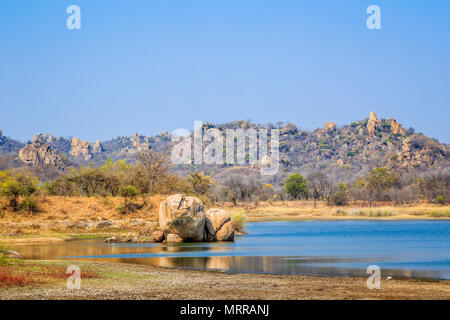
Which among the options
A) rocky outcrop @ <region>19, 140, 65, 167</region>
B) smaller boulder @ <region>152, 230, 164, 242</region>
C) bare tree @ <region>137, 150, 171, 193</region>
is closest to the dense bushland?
bare tree @ <region>137, 150, 171, 193</region>

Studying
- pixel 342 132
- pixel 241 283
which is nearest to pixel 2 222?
pixel 241 283

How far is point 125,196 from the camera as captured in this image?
150ft

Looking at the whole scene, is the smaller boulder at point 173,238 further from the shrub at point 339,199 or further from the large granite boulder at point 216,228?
the shrub at point 339,199

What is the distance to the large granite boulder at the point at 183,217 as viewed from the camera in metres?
32.8

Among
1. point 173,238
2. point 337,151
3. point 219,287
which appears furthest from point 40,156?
point 219,287

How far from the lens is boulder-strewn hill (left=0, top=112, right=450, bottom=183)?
127m

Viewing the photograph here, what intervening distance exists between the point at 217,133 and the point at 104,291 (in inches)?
5901

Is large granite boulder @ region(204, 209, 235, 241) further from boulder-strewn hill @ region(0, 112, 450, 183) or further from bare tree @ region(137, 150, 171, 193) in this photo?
boulder-strewn hill @ region(0, 112, 450, 183)

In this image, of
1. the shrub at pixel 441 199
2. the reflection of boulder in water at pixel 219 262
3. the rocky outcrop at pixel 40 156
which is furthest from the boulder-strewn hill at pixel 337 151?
the reflection of boulder in water at pixel 219 262

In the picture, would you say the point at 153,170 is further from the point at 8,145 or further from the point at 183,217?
the point at 8,145

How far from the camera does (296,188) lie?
9944cm

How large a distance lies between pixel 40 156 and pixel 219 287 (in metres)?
116

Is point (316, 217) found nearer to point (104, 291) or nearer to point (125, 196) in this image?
point (125, 196)

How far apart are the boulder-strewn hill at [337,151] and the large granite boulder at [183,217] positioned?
8011 centimetres
